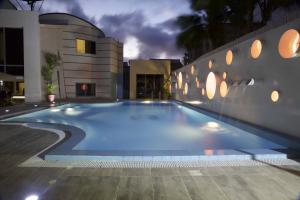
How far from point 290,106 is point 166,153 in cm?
280

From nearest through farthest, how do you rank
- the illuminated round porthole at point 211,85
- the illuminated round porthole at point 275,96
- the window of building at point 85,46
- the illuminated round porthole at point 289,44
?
the illuminated round porthole at point 289,44
the illuminated round porthole at point 275,96
the illuminated round porthole at point 211,85
the window of building at point 85,46

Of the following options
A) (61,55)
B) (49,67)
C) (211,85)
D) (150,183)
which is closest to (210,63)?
(211,85)

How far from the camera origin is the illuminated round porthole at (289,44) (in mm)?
5035

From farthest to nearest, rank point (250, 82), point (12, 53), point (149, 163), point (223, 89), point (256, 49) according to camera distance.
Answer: point (12, 53) < point (223, 89) < point (250, 82) < point (256, 49) < point (149, 163)

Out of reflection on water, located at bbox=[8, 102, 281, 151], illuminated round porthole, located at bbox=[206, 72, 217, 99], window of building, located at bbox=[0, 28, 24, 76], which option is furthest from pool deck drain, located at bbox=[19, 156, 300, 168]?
window of building, located at bbox=[0, 28, 24, 76]

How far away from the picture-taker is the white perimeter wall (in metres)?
5.18

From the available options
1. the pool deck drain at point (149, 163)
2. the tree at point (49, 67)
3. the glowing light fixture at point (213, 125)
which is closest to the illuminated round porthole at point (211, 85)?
the glowing light fixture at point (213, 125)

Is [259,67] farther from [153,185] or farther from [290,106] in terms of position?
[153,185]

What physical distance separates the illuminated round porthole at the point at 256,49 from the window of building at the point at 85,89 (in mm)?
15587

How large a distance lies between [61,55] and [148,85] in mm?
7638

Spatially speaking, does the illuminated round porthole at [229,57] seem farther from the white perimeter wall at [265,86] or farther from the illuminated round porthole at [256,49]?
the illuminated round porthole at [256,49]

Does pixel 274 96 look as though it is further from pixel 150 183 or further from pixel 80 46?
pixel 80 46

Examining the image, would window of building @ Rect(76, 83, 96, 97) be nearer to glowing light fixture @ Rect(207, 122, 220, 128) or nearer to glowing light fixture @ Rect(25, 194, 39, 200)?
glowing light fixture @ Rect(207, 122, 220, 128)

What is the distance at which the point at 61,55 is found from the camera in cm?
1919
